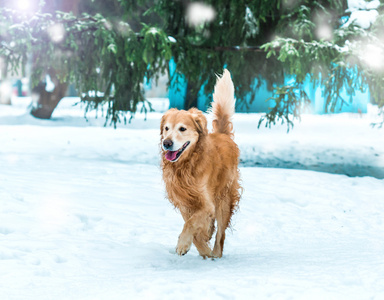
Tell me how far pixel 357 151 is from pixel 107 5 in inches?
386

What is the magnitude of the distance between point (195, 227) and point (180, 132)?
0.87 metres

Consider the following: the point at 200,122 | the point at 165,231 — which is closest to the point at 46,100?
the point at 165,231

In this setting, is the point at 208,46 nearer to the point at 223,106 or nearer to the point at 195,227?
the point at 223,106

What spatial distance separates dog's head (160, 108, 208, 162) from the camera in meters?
4.66

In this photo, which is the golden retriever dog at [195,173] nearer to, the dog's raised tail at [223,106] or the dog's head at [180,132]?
the dog's head at [180,132]

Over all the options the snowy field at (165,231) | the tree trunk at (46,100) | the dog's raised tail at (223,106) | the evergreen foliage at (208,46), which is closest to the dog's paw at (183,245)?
the snowy field at (165,231)

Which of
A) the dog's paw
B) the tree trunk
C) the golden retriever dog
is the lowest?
the tree trunk

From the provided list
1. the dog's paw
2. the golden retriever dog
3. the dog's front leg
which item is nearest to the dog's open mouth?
the golden retriever dog

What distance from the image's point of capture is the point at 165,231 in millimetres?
6246

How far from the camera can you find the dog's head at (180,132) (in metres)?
4.66

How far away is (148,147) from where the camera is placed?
47.4ft

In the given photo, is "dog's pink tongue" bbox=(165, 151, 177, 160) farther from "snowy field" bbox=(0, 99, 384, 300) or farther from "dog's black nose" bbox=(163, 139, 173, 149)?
"snowy field" bbox=(0, 99, 384, 300)

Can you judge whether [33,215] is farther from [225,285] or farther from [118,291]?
[225,285]

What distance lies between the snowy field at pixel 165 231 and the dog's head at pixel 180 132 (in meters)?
1.02
